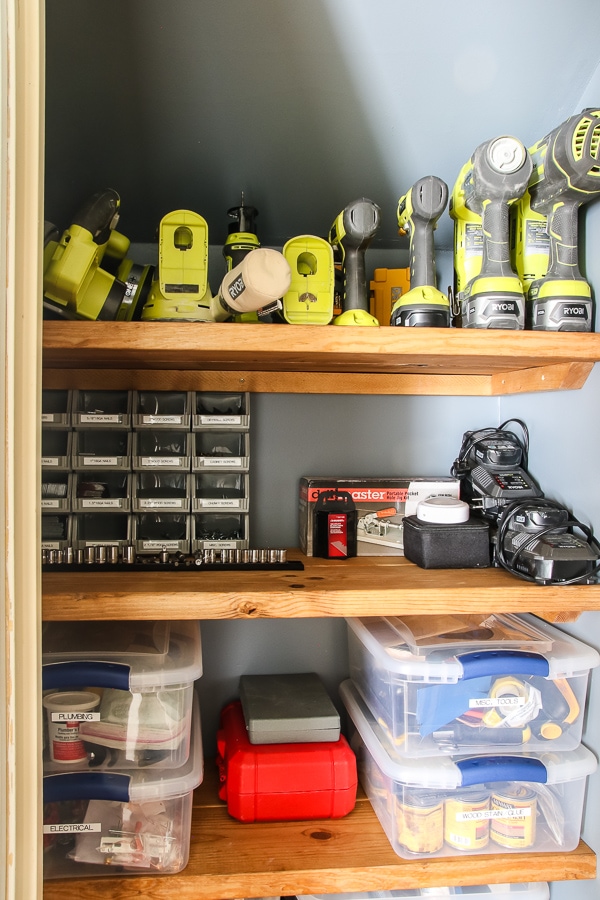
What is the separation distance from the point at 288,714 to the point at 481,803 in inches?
11.8

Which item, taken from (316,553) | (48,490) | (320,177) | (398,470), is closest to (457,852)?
(316,553)

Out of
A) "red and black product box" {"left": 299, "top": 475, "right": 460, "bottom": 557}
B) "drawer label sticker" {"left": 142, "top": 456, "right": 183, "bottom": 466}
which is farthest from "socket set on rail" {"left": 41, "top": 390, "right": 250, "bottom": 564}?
"red and black product box" {"left": 299, "top": 475, "right": 460, "bottom": 557}

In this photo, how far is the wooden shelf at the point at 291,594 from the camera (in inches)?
32.9

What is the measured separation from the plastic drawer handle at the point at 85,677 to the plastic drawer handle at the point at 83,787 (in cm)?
12

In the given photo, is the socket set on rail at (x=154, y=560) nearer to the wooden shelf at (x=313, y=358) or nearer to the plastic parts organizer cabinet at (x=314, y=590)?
the plastic parts organizer cabinet at (x=314, y=590)

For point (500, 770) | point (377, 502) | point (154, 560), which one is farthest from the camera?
point (377, 502)

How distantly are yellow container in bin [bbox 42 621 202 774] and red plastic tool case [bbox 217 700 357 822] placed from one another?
108 millimetres

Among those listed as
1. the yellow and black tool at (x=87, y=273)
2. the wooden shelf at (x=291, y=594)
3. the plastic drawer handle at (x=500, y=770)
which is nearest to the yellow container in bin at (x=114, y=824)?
the wooden shelf at (x=291, y=594)

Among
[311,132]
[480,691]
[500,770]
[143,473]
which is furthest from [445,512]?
[311,132]

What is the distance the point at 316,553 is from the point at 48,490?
1.44 feet

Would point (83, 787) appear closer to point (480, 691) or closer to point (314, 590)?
point (314, 590)

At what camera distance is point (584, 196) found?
92 centimetres

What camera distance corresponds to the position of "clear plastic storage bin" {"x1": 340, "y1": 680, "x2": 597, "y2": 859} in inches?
36.5

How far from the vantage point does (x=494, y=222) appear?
952mm
